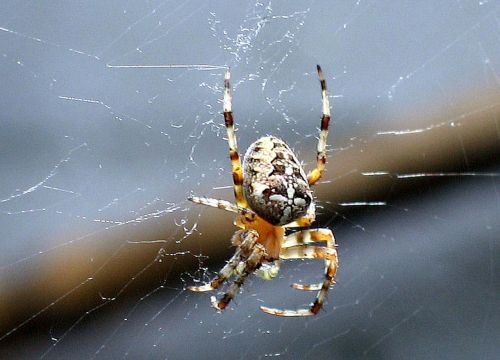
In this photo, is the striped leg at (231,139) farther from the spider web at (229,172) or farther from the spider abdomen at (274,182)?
the spider web at (229,172)

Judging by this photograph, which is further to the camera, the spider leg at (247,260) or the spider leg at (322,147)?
the spider leg at (322,147)

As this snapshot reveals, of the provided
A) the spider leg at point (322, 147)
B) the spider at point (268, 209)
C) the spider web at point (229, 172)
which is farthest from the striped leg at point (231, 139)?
the spider leg at point (322, 147)

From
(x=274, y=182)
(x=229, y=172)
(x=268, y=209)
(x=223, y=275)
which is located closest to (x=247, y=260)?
(x=223, y=275)

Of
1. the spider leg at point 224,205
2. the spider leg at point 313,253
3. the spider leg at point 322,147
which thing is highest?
the spider leg at point 322,147

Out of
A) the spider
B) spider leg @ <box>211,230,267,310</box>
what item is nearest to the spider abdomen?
the spider

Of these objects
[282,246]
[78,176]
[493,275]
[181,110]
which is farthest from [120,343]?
[493,275]

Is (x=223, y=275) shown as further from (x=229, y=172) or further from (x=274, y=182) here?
(x=229, y=172)

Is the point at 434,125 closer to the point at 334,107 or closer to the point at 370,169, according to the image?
the point at 370,169

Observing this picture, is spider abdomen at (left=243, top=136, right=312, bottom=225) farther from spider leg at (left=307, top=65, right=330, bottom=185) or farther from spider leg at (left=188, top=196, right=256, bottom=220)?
spider leg at (left=307, top=65, right=330, bottom=185)
